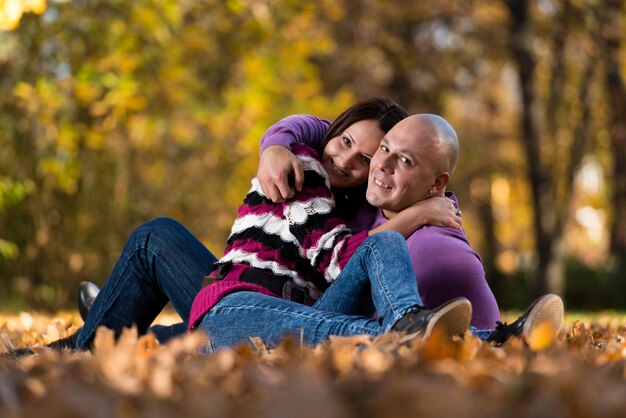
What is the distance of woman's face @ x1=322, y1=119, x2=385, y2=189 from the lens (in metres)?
3.81

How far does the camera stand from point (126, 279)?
3.96m

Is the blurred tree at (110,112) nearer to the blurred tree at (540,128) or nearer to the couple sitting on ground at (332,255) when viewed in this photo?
the blurred tree at (540,128)

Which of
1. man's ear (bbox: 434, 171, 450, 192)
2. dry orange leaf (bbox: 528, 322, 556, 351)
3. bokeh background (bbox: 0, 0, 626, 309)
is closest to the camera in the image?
dry orange leaf (bbox: 528, 322, 556, 351)

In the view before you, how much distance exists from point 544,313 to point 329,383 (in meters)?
1.40

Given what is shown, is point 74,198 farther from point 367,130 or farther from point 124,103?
point 367,130

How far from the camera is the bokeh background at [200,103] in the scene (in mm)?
9445

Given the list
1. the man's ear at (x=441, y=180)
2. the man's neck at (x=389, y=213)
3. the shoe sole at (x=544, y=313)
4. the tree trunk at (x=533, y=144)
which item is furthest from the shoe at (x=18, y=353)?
the tree trunk at (x=533, y=144)

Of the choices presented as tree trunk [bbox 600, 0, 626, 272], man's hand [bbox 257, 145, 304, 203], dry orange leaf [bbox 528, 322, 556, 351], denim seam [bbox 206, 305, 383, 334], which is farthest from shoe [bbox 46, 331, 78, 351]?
tree trunk [bbox 600, 0, 626, 272]

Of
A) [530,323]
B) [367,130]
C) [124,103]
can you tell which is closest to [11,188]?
[124,103]

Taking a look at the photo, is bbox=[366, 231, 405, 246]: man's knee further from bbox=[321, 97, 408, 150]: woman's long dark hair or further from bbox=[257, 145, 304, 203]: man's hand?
bbox=[321, 97, 408, 150]: woman's long dark hair

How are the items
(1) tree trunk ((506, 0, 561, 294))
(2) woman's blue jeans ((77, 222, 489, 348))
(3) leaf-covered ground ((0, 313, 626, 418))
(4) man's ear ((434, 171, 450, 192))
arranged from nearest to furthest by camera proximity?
(3) leaf-covered ground ((0, 313, 626, 418))
(2) woman's blue jeans ((77, 222, 489, 348))
(4) man's ear ((434, 171, 450, 192))
(1) tree trunk ((506, 0, 561, 294))

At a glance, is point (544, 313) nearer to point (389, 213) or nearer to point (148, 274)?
point (389, 213)

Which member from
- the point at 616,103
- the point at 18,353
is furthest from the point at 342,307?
the point at 616,103

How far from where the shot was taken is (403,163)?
11.8 feet
